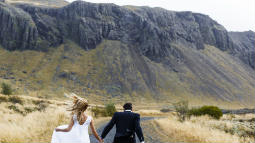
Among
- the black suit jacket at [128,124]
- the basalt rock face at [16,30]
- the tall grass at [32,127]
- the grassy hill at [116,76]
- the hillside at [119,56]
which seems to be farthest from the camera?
the basalt rock face at [16,30]

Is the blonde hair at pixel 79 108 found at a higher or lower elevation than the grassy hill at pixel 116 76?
higher

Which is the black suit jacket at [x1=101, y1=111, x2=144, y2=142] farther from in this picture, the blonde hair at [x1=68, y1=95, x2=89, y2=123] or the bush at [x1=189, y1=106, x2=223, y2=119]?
the bush at [x1=189, y1=106, x2=223, y2=119]

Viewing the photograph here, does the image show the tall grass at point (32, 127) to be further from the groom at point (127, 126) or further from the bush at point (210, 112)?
the bush at point (210, 112)

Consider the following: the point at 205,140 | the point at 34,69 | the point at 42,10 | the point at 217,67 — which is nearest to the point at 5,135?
the point at 205,140

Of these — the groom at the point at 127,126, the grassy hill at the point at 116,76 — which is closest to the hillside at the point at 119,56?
the grassy hill at the point at 116,76

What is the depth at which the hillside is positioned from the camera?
9281 cm

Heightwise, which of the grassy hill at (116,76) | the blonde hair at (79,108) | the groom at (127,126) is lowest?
the grassy hill at (116,76)

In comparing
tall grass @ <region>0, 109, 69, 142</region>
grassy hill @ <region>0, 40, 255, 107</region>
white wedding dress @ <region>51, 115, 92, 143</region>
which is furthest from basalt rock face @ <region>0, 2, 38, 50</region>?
white wedding dress @ <region>51, 115, 92, 143</region>

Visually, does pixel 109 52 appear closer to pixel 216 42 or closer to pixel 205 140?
pixel 216 42

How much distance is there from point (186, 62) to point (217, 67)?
14014 mm

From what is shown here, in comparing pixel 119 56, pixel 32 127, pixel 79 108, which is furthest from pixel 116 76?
pixel 79 108

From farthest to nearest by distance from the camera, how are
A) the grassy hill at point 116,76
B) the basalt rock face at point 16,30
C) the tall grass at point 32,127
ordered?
the basalt rock face at point 16,30 → the grassy hill at point 116,76 → the tall grass at point 32,127

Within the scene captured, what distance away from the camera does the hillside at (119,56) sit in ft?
305

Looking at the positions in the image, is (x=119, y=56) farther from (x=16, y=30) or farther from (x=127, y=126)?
(x=127, y=126)
